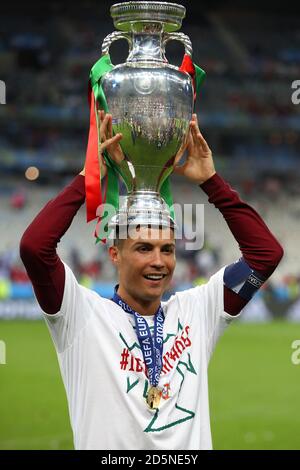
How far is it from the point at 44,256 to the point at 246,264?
32.7 inches

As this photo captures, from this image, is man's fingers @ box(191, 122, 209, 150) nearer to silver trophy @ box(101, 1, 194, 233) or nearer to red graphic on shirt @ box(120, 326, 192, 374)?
silver trophy @ box(101, 1, 194, 233)

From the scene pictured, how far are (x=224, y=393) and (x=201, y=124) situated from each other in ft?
51.6

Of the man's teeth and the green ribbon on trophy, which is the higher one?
the green ribbon on trophy

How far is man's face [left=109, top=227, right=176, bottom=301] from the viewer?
3398mm

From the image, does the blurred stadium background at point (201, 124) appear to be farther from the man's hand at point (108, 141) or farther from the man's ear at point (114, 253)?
the man's hand at point (108, 141)

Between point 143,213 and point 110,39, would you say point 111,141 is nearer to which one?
point 143,213

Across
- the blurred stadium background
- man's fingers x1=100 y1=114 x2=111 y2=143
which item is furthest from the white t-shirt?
the blurred stadium background

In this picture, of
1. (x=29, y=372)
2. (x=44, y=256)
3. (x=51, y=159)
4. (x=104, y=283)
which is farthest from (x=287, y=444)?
(x=51, y=159)

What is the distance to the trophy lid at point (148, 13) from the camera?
3.45 metres

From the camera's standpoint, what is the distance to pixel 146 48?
3.55m

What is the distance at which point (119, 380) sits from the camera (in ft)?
10.9

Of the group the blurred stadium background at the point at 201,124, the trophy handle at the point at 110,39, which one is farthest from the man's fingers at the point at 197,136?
the blurred stadium background at the point at 201,124

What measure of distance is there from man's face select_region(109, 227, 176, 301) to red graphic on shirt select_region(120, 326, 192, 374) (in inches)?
7.8

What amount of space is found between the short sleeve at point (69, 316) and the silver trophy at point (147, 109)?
282mm
